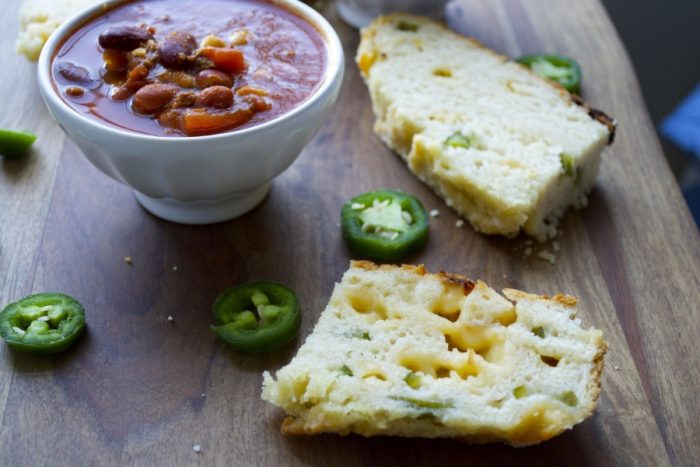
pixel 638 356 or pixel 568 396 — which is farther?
pixel 638 356

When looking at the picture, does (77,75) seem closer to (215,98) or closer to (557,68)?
(215,98)

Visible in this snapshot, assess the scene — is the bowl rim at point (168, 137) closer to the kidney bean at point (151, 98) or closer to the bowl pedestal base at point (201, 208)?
the kidney bean at point (151, 98)

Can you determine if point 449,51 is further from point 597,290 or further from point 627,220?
point 597,290

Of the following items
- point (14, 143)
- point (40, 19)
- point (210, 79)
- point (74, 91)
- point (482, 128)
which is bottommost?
point (14, 143)

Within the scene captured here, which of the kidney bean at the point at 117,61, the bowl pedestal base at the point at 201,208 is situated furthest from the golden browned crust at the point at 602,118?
the kidney bean at the point at 117,61

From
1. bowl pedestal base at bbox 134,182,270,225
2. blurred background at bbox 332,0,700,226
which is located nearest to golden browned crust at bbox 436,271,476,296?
bowl pedestal base at bbox 134,182,270,225

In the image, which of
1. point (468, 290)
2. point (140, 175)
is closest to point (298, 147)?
point (140, 175)

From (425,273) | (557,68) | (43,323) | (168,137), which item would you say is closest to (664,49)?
(557,68)
